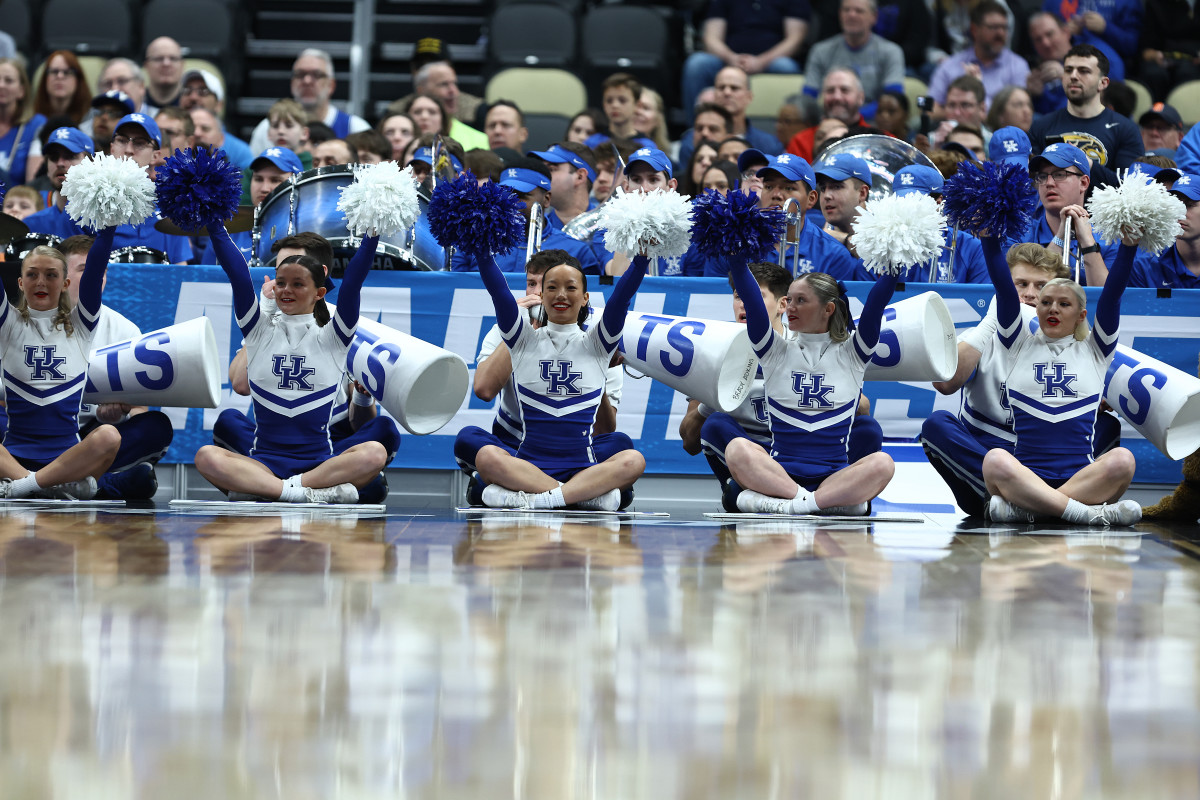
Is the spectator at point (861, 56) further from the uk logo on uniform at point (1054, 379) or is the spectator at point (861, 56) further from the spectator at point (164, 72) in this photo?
the uk logo on uniform at point (1054, 379)

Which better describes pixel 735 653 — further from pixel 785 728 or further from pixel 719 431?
pixel 719 431

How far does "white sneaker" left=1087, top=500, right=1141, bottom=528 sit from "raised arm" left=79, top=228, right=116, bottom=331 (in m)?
4.73

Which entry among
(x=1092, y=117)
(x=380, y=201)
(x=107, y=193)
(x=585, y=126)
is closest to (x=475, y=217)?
(x=380, y=201)

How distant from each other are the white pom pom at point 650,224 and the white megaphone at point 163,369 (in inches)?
79.9

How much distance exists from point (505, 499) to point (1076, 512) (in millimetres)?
2625

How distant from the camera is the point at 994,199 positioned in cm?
603

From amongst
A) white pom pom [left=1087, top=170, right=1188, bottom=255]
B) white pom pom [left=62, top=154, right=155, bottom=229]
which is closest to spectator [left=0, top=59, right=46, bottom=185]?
white pom pom [left=62, top=154, right=155, bottom=229]

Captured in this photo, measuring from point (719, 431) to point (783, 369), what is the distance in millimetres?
437

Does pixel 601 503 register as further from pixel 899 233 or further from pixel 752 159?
pixel 752 159

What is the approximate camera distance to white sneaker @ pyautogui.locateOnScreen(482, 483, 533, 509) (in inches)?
251

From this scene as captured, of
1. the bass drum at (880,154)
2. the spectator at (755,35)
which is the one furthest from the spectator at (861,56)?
the bass drum at (880,154)

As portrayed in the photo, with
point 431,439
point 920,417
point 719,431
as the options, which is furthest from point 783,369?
point 431,439

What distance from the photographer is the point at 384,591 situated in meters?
4.01

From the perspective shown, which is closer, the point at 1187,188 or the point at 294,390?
the point at 294,390
